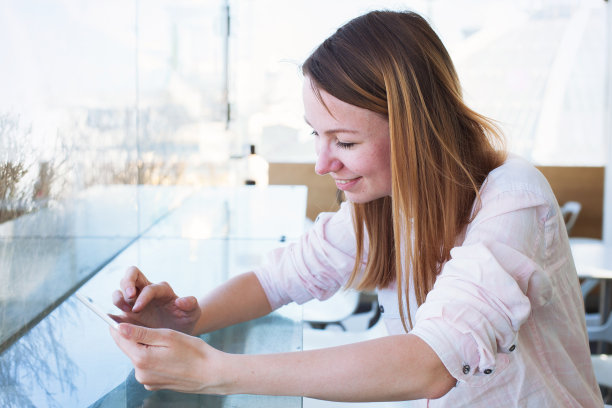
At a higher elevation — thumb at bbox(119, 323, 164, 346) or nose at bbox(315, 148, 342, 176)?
nose at bbox(315, 148, 342, 176)

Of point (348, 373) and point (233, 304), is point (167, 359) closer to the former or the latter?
point (348, 373)

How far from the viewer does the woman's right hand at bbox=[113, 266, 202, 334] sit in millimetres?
888

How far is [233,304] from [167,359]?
358 millimetres

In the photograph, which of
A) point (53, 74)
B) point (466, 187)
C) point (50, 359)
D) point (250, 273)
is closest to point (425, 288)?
point (466, 187)

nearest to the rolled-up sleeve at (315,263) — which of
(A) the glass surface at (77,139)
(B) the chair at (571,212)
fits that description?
(A) the glass surface at (77,139)

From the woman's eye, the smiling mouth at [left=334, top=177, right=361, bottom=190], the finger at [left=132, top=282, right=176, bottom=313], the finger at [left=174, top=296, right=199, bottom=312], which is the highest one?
the woman's eye

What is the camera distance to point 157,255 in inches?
54.3

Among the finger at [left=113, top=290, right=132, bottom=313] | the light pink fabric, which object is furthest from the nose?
the finger at [left=113, top=290, right=132, bottom=313]

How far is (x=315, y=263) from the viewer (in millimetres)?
1117

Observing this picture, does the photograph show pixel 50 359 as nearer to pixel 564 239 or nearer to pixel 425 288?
pixel 425 288

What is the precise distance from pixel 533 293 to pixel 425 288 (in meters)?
0.19

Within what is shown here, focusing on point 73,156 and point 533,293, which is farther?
point 73,156

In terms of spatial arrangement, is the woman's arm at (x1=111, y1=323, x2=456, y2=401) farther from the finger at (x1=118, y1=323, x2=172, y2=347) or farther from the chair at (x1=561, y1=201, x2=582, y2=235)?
the chair at (x1=561, y1=201, x2=582, y2=235)


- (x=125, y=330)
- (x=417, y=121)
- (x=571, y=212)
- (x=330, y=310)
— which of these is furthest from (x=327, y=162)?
(x=571, y=212)
